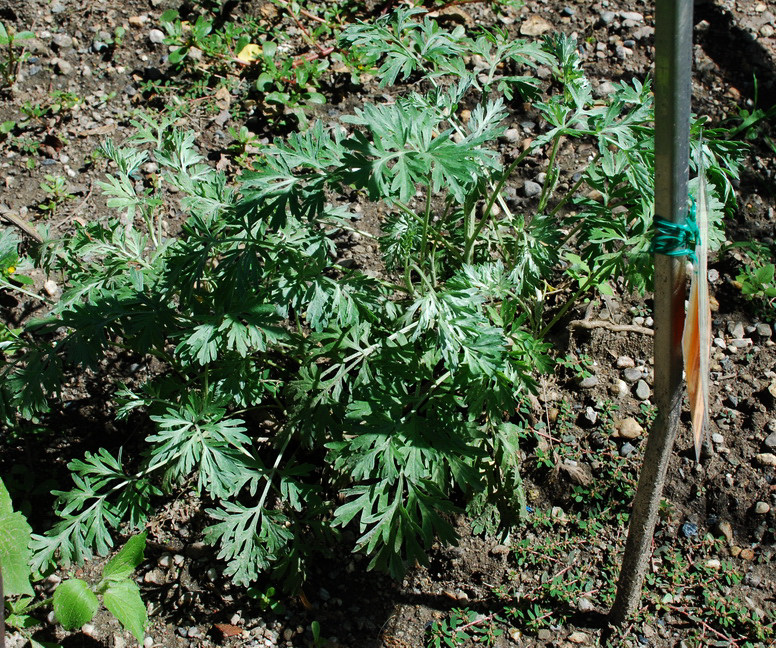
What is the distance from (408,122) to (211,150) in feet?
7.81

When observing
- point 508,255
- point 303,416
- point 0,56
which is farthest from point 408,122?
point 0,56

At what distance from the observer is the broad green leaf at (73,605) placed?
2568 mm

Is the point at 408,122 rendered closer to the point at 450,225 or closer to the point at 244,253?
the point at 244,253

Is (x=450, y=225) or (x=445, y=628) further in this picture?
(x=450, y=225)

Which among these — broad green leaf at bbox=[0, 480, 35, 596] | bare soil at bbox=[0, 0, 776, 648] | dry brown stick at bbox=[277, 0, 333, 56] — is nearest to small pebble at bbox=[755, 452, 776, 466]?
bare soil at bbox=[0, 0, 776, 648]

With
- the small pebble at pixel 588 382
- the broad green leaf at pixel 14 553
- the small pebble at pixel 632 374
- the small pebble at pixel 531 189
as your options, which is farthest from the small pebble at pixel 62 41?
the small pebble at pixel 632 374

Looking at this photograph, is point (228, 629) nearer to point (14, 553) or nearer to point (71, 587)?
point (71, 587)

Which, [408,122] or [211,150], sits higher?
[408,122]

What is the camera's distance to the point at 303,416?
268cm

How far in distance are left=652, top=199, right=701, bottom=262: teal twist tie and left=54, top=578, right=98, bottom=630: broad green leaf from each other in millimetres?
2185

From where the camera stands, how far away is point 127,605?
2.62 m

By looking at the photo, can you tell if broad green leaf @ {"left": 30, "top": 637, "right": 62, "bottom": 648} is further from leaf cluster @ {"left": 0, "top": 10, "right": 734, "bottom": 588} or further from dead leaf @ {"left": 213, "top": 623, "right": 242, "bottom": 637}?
dead leaf @ {"left": 213, "top": 623, "right": 242, "bottom": 637}

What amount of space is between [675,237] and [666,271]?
0.40 ft

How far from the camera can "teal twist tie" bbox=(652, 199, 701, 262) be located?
1868 mm
